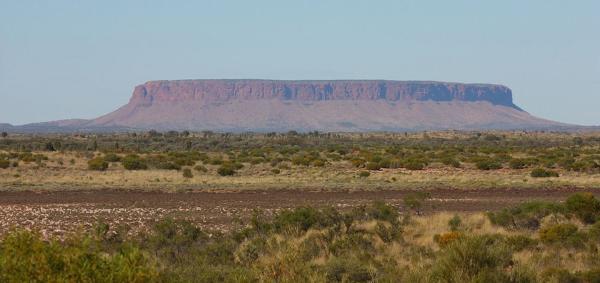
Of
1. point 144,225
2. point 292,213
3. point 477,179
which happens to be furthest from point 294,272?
point 477,179

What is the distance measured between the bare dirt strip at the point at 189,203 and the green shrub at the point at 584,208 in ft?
15.4

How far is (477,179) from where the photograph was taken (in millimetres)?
43531

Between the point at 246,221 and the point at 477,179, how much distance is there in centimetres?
2147

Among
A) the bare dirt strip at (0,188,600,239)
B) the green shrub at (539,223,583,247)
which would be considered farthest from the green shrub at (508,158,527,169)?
the green shrub at (539,223,583,247)

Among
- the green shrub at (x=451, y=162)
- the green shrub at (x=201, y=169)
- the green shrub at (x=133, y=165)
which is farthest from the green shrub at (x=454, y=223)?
the green shrub at (x=133, y=165)

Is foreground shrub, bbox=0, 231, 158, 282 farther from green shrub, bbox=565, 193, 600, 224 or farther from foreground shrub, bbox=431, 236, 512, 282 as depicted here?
green shrub, bbox=565, 193, 600, 224

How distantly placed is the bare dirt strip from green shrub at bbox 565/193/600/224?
4.70m

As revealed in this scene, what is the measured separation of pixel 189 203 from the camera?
31281 mm

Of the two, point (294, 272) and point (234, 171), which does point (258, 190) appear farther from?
point (294, 272)

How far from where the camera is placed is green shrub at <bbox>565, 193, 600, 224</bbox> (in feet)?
75.9

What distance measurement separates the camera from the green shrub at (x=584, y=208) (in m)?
23.1

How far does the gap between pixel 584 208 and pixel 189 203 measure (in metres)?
14.0

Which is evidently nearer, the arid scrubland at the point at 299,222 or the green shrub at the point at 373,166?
the arid scrubland at the point at 299,222

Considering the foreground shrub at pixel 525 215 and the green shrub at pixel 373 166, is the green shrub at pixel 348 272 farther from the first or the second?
the green shrub at pixel 373 166
